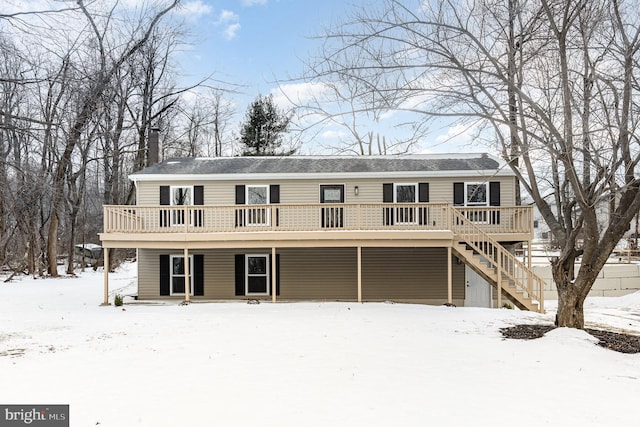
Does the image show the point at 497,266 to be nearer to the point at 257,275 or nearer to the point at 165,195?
the point at 257,275

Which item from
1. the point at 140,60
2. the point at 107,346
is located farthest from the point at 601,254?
the point at 140,60

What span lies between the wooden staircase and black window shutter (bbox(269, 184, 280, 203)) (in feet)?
19.8

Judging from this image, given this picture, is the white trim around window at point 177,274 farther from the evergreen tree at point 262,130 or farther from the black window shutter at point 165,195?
the evergreen tree at point 262,130

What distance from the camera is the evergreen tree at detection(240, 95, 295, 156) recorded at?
34094 mm

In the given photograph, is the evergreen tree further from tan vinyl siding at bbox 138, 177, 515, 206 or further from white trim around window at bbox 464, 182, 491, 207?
white trim around window at bbox 464, 182, 491, 207

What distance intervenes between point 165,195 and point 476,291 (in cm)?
1157

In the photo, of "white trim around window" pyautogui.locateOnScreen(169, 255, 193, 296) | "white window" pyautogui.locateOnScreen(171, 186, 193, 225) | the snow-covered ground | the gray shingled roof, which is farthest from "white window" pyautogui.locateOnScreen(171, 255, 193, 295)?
the snow-covered ground

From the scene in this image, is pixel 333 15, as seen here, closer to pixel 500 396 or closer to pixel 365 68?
pixel 365 68

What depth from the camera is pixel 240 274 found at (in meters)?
15.9

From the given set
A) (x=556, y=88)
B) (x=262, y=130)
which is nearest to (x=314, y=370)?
(x=556, y=88)

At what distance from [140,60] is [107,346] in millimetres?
21598

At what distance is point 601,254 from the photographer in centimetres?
898

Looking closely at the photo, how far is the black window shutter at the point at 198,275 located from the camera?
52.6 ft

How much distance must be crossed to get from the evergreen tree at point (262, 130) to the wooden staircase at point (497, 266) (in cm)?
2234
